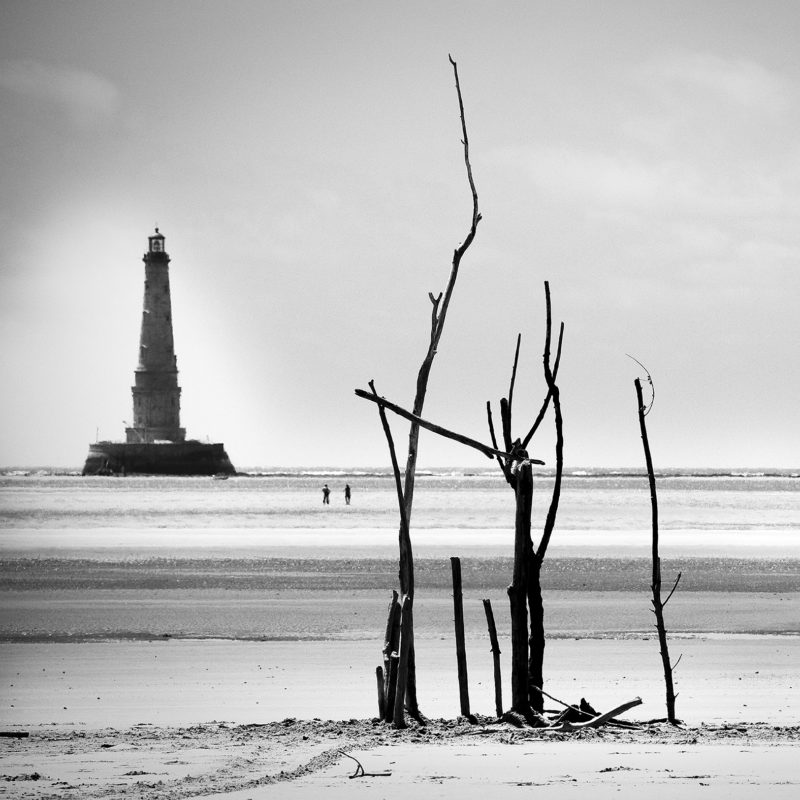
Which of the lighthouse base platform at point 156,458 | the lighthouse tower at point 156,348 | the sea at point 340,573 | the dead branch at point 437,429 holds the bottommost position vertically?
the sea at point 340,573

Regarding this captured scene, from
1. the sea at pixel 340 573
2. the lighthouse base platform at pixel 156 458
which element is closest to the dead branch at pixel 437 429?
the sea at pixel 340 573

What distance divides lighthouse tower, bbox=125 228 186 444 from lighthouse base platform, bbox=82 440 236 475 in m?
3.96

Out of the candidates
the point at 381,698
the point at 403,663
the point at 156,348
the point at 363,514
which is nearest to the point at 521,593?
the point at 403,663

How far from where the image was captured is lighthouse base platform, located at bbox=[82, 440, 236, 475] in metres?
117

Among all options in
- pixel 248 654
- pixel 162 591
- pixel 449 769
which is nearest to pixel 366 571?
pixel 162 591

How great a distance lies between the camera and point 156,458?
116938 mm

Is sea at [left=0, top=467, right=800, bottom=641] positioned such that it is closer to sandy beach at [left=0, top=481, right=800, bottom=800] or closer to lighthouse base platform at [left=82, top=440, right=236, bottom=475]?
sandy beach at [left=0, top=481, right=800, bottom=800]

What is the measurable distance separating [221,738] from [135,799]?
192 cm

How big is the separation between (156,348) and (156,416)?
304 inches

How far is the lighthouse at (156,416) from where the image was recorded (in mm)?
110250

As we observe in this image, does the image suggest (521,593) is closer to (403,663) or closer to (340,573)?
(403,663)

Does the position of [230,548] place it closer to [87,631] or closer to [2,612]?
[2,612]

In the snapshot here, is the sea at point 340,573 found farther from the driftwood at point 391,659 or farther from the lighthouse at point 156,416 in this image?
the lighthouse at point 156,416

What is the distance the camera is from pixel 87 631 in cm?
1541
